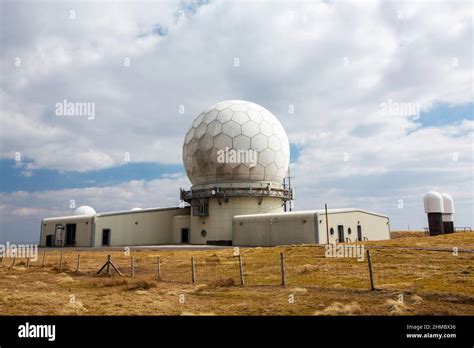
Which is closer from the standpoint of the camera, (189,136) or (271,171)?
(271,171)

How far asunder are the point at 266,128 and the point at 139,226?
741 inches

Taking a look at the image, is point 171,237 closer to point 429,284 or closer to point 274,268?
point 274,268

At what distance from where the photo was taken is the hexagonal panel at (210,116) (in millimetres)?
42188

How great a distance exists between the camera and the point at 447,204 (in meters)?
43.3

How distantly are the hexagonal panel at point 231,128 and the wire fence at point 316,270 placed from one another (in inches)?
757

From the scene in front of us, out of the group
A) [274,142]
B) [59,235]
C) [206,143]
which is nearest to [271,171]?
[274,142]

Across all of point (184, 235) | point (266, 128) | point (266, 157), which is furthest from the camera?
point (184, 235)

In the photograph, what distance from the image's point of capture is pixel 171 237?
47.1 meters

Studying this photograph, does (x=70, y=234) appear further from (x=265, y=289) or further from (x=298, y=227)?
(x=265, y=289)

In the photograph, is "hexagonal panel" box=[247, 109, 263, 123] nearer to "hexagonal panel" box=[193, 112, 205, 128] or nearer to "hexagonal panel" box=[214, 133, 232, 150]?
"hexagonal panel" box=[214, 133, 232, 150]

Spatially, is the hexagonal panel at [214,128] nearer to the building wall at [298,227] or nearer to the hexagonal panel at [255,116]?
the hexagonal panel at [255,116]

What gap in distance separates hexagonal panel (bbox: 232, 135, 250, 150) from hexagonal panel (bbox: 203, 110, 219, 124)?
3894 mm

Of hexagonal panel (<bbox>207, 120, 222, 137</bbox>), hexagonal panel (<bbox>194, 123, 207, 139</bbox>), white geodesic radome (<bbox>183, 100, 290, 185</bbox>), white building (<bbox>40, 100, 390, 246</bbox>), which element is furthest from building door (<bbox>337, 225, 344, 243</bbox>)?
hexagonal panel (<bbox>194, 123, 207, 139</bbox>)

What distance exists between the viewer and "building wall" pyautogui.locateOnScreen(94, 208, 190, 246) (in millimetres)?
41500
